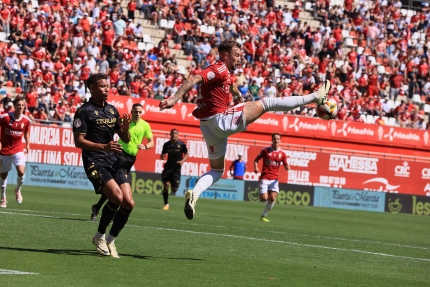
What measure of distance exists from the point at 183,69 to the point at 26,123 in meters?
21.3

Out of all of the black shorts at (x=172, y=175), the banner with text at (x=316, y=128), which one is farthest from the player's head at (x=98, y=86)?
the banner with text at (x=316, y=128)

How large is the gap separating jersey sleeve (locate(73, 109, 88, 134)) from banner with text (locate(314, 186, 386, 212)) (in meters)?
25.6

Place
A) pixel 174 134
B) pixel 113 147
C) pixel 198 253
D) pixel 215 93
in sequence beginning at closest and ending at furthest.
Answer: pixel 113 147 < pixel 215 93 < pixel 198 253 < pixel 174 134

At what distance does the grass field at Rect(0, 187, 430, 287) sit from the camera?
948 centimetres

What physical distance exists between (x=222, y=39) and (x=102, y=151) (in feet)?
105

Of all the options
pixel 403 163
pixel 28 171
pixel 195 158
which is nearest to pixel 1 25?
pixel 28 171

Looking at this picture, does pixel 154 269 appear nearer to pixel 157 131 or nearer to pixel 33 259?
pixel 33 259

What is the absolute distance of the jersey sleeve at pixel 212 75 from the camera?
11.4 m

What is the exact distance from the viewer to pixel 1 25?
34.4 meters

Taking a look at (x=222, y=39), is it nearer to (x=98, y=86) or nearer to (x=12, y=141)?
(x=12, y=141)

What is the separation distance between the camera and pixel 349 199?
35.8m

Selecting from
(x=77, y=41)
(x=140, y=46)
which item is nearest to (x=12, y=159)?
(x=77, y=41)

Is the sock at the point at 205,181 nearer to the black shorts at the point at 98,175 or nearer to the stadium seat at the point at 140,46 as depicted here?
the black shorts at the point at 98,175

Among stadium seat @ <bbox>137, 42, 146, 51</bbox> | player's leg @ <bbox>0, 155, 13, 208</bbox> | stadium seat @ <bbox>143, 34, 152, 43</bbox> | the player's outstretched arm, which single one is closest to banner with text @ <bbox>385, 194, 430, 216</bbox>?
stadium seat @ <bbox>137, 42, 146, 51</bbox>
